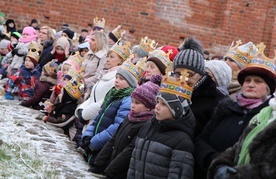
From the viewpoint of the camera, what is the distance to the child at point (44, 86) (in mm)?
10781

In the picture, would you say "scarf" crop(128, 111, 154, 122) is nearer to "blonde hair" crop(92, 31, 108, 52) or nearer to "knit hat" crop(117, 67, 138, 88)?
"knit hat" crop(117, 67, 138, 88)

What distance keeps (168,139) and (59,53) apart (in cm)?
699

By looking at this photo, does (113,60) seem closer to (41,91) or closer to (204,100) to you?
(204,100)

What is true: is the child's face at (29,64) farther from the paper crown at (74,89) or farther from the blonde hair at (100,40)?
the paper crown at (74,89)

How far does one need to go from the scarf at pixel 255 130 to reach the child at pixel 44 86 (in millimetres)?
7116

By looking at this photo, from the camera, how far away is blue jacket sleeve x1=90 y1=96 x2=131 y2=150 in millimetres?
6598

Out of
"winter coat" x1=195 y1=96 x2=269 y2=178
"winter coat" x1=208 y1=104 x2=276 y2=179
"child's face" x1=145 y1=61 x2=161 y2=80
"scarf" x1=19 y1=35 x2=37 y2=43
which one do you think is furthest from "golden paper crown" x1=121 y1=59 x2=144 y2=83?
"scarf" x1=19 y1=35 x2=37 y2=43

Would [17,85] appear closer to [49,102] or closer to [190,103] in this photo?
[49,102]

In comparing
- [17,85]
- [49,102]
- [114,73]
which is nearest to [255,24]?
[17,85]

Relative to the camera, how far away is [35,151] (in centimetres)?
691

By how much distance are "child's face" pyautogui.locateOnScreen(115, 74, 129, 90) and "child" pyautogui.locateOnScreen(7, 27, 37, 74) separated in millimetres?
6195

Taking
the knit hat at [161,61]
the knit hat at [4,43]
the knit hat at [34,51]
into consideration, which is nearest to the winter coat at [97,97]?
the knit hat at [161,61]

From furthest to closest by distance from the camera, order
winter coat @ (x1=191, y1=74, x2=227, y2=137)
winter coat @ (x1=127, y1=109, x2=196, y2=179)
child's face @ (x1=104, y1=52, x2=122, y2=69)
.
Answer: child's face @ (x1=104, y1=52, x2=122, y2=69) → winter coat @ (x1=191, y1=74, x2=227, y2=137) → winter coat @ (x1=127, y1=109, x2=196, y2=179)

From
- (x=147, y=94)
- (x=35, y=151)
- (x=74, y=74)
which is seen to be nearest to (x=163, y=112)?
(x=147, y=94)
